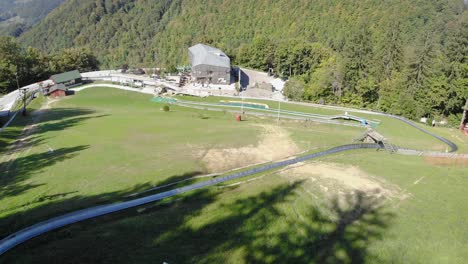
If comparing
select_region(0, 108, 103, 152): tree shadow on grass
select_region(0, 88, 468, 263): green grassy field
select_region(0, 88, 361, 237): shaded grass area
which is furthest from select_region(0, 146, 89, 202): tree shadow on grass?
select_region(0, 108, 103, 152): tree shadow on grass

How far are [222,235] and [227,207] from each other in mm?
3067

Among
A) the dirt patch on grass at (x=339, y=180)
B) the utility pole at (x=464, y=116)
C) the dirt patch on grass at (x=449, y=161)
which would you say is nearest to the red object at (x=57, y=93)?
the dirt patch on grass at (x=339, y=180)

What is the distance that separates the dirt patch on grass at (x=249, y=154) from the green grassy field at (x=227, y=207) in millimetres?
569

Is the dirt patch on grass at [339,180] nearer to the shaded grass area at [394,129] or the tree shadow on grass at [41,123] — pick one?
the shaded grass area at [394,129]

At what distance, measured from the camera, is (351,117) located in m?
50.5

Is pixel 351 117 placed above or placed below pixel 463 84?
below

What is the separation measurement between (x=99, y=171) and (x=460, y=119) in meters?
60.3

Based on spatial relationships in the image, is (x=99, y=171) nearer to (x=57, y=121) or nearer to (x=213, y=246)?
(x=213, y=246)

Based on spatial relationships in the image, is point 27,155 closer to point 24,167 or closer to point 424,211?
point 24,167

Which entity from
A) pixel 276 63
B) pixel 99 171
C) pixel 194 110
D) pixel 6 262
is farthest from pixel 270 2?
pixel 6 262

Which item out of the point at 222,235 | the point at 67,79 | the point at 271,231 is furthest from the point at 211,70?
the point at 222,235

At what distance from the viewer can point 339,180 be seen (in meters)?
23.3

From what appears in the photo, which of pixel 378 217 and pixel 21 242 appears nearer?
pixel 21 242

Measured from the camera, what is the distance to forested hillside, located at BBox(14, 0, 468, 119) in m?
55.5
